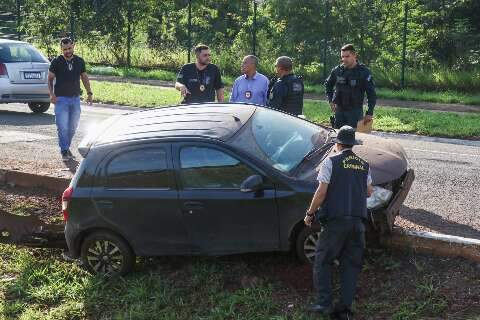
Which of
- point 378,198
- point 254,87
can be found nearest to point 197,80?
point 254,87

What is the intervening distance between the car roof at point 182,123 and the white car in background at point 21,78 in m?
8.43

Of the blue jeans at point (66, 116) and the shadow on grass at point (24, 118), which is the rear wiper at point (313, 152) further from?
the shadow on grass at point (24, 118)

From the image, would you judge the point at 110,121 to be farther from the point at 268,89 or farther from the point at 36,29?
the point at 36,29

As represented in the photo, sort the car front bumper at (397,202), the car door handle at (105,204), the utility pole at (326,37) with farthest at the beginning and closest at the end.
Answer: the utility pole at (326,37) → the car door handle at (105,204) → the car front bumper at (397,202)

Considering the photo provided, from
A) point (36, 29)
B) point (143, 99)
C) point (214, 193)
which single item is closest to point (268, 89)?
point (214, 193)

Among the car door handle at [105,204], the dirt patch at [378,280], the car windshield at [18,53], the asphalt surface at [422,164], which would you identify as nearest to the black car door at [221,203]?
the dirt patch at [378,280]

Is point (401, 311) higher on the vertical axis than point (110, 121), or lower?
lower

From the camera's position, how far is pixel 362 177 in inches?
215

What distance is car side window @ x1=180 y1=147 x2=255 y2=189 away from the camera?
20.8 feet

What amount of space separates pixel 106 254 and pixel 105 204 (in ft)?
1.84

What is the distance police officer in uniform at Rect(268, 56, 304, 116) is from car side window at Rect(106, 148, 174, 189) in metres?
2.34

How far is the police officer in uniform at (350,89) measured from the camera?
873 cm

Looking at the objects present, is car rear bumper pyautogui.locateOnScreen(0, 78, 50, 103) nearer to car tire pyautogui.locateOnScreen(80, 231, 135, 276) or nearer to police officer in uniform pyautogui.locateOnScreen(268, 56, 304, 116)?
police officer in uniform pyautogui.locateOnScreen(268, 56, 304, 116)

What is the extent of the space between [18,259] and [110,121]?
184cm
